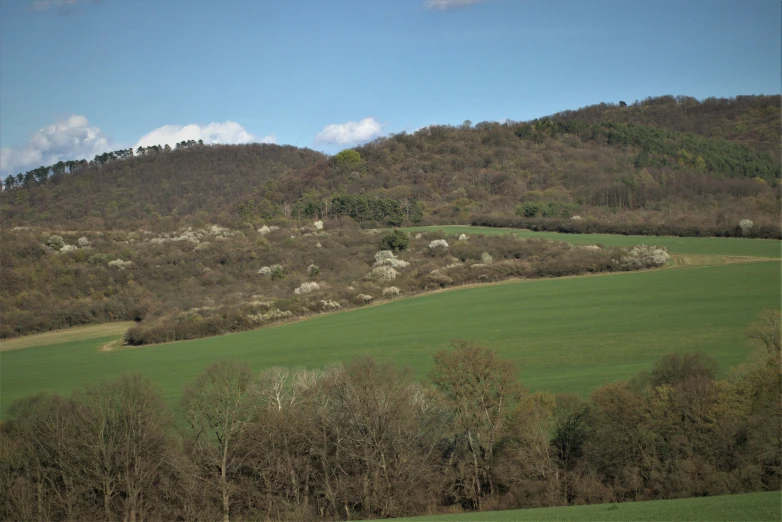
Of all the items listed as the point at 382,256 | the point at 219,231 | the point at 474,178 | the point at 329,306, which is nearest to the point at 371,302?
the point at 329,306

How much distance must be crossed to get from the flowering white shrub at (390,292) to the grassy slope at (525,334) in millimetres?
2370

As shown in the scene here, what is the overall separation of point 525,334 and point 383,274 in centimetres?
2756

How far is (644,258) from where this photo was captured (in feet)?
214

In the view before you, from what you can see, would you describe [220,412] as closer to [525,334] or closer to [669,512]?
[669,512]

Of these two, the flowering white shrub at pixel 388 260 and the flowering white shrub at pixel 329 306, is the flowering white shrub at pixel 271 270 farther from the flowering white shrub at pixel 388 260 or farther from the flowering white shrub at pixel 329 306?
the flowering white shrub at pixel 329 306

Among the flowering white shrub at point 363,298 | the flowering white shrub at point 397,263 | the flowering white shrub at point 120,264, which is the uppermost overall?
the flowering white shrub at point 120,264

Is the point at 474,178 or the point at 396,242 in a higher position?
the point at 474,178

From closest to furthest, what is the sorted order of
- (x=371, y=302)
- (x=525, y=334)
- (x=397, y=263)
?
(x=525, y=334)
(x=371, y=302)
(x=397, y=263)

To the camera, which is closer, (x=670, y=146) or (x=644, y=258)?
(x=644, y=258)

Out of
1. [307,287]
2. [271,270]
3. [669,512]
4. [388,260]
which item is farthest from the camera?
[271,270]

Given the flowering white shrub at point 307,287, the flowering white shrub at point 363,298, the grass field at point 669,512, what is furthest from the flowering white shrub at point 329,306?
the grass field at point 669,512

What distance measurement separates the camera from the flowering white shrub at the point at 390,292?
6733 cm

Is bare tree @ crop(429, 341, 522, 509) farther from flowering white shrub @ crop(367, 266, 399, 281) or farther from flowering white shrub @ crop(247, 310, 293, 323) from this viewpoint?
flowering white shrub @ crop(367, 266, 399, 281)

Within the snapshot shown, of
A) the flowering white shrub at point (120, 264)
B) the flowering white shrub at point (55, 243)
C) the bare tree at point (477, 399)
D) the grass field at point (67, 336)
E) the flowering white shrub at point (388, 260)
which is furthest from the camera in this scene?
the flowering white shrub at point (55, 243)
